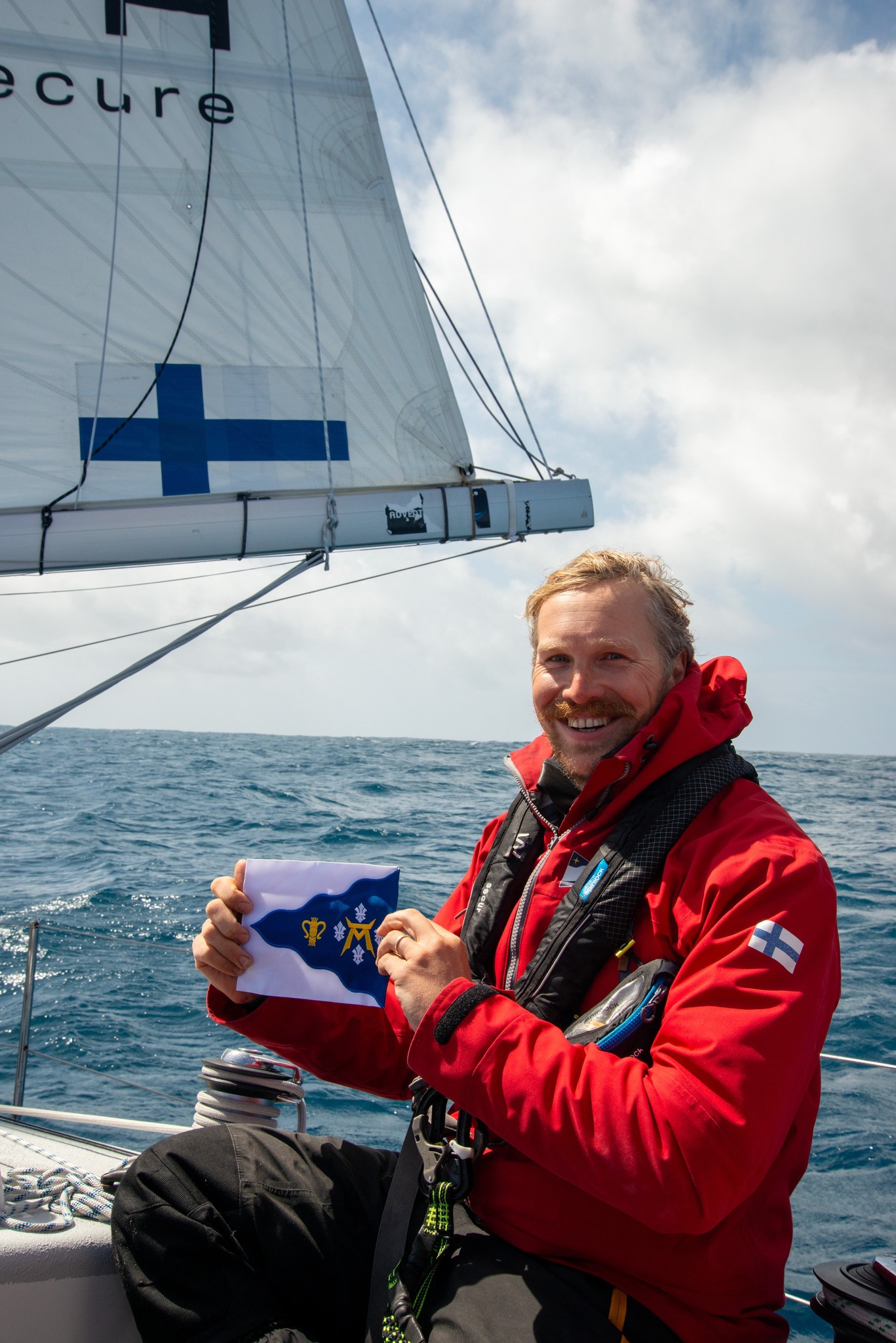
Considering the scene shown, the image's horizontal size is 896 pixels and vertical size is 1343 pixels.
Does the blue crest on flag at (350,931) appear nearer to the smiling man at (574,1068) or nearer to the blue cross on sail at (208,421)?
the smiling man at (574,1068)

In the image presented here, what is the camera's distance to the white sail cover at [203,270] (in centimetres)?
289

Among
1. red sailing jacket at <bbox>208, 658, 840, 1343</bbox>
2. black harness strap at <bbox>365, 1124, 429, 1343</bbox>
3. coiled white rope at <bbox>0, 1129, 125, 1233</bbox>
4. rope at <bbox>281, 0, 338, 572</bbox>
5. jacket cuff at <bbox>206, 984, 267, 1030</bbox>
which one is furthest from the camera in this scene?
rope at <bbox>281, 0, 338, 572</bbox>

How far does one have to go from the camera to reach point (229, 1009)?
167 centimetres

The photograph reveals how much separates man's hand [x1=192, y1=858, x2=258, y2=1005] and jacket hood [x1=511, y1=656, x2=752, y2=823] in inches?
23.7

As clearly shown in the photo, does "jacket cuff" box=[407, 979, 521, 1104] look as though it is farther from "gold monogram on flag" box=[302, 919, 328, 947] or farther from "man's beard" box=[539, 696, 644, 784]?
"man's beard" box=[539, 696, 644, 784]

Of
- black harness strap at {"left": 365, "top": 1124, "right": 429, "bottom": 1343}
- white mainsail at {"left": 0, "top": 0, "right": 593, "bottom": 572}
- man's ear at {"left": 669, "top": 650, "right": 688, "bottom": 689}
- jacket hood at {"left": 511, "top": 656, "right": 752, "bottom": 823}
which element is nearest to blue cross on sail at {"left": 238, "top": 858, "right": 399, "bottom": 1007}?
black harness strap at {"left": 365, "top": 1124, "right": 429, "bottom": 1343}

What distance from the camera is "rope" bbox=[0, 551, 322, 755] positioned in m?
2.39

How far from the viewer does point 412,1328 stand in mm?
1231

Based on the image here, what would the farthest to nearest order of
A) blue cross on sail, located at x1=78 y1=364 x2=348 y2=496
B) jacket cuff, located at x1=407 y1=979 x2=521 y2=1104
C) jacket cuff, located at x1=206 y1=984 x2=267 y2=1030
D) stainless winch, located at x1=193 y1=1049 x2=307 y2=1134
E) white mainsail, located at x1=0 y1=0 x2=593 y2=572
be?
1. blue cross on sail, located at x1=78 y1=364 x2=348 y2=496
2. white mainsail, located at x1=0 y1=0 x2=593 y2=572
3. stainless winch, located at x1=193 y1=1049 x2=307 y2=1134
4. jacket cuff, located at x1=206 y1=984 x2=267 y2=1030
5. jacket cuff, located at x1=407 y1=979 x2=521 y2=1104

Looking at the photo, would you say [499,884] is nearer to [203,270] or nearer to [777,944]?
[777,944]

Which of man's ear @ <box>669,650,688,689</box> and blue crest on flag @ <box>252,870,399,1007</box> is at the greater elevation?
man's ear @ <box>669,650,688,689</box>

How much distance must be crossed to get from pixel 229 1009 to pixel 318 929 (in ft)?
1.01

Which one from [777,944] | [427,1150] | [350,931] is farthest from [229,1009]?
[777,944]

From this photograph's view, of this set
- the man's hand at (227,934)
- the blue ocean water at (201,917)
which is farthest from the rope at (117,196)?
the man's hand at (227,934)
